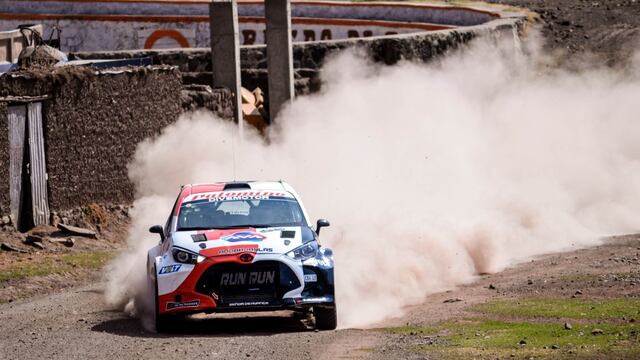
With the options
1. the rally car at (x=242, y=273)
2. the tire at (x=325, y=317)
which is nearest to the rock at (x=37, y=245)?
the rally car at (x=242, y=273)

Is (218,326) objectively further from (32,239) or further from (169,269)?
(32,239)

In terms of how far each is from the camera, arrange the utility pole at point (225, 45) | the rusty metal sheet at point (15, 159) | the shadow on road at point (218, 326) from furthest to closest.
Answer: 1. the utility pole at point (225, 45)
2. the rusty metal sheet at point (15, 159)
3. the shadow on road at point (218, 326)

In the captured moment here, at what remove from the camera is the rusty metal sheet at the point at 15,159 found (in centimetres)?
2222

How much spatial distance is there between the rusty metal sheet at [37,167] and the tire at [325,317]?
8739mm

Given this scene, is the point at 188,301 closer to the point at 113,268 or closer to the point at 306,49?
the point at 113,268

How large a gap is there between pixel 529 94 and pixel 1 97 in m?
14.6

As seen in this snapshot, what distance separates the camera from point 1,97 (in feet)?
72.9

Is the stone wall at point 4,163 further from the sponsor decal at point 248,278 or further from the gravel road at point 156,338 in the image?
the sponsor decal at point 248,278

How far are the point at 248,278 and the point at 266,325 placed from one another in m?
1.01

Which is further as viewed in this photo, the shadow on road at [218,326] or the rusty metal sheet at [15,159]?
the rusty metal sheet at [15,159]

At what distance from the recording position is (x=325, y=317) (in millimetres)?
14977

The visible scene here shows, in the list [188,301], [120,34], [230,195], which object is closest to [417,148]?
[230,195]

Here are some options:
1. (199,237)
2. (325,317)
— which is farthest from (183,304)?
(325,317)

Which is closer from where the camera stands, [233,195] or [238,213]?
[238,213]
